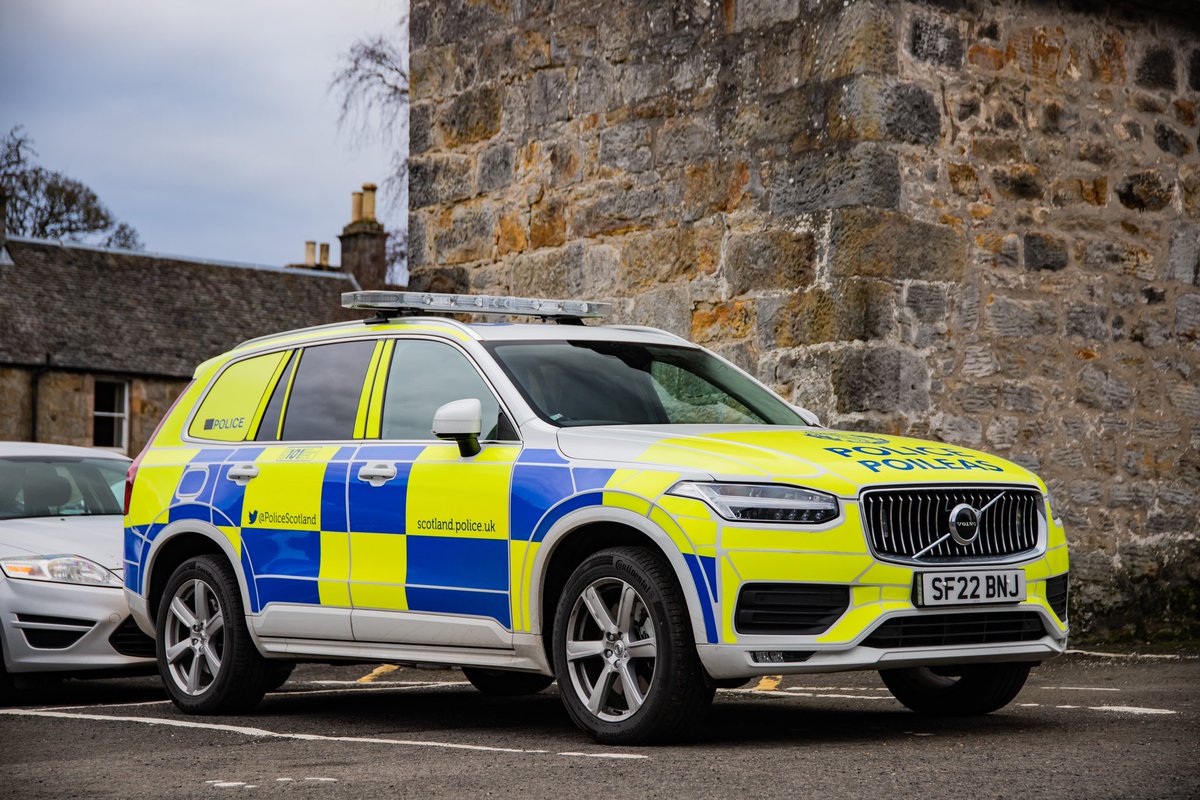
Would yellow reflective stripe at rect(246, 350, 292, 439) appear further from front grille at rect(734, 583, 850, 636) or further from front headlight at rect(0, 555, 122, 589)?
front grille at rect(734, 583, 850, 636)

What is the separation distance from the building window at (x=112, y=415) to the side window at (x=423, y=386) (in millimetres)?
35750

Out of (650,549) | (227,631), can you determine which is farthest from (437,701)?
(650,549)

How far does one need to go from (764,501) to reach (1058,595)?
58.1 inches

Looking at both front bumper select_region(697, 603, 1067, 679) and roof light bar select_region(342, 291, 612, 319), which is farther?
roof light bar select_region(342, 291, 612, 319)

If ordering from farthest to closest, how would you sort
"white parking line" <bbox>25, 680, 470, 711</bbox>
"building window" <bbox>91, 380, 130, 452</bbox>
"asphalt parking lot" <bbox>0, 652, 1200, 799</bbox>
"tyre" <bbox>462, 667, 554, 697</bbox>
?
"building window" <bbox>91, 380, 130, 452</bbox>, "tyre" <bbox>462, 667, 554, 697</bbox>, "white parking line" <bbox>25, 680, 470, 711</bbox>, "asphalt parking lot" <bbox>0, 652, 1200, 799</bbox>

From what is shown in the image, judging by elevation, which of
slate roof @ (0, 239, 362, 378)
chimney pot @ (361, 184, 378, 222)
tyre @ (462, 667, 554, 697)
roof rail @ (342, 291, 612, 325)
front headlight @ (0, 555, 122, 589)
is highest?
chimney pot @ (361, 184, 378, 222)

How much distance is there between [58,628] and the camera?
992cm

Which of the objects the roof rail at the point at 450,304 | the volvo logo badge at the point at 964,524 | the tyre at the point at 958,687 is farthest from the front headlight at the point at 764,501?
the roof rail at the point at 450,304

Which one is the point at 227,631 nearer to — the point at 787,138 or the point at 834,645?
the point at 834,645

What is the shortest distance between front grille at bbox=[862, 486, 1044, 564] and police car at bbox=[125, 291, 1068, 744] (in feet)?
0.03

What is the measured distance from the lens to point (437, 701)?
9.48 metres

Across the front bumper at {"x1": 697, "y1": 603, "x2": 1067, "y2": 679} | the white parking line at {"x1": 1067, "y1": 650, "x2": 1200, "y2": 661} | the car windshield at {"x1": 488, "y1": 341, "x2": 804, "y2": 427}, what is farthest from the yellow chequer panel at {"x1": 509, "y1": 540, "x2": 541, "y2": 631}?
the white parking line at {"x1": 1067, "y1": 650, "x2": 1200, "y2": 661}

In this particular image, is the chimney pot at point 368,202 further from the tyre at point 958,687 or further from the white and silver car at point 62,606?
the tyre at point 958,687

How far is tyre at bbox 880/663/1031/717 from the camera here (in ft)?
25.4
